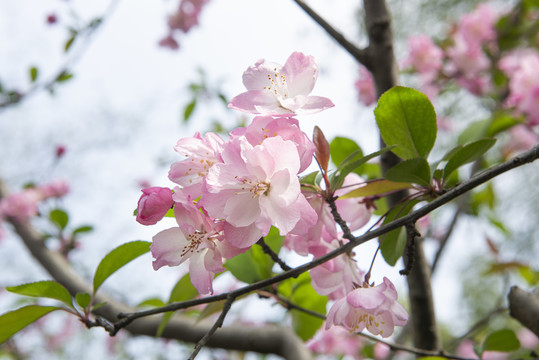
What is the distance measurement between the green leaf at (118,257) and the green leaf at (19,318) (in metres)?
0.08

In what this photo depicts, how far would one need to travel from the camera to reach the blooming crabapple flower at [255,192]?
1.48ft

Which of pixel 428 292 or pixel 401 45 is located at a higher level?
pixel 401 45

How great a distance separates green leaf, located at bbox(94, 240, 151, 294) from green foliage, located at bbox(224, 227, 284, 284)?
0.20m

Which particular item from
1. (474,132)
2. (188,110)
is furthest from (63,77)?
(474,132)

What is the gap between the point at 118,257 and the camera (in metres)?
0.65

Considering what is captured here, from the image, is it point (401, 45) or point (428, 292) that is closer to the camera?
point (428, 292)

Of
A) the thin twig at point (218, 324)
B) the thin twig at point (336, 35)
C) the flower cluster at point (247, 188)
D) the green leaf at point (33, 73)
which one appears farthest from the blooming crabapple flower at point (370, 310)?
the green leaf at point (33, 73)

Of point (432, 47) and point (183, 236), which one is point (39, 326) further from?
point (183, 236)

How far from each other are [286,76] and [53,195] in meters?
2.26

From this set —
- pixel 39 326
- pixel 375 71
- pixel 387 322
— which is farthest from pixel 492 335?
pixel 39 326

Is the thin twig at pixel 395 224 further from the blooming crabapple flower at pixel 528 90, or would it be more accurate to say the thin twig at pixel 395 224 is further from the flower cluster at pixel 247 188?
the blooming crabapple flower at pixel 528 90

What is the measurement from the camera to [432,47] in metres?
2.14

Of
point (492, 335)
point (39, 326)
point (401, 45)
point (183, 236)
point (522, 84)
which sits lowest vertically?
point (39, 326)

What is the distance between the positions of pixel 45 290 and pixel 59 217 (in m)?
1.16
